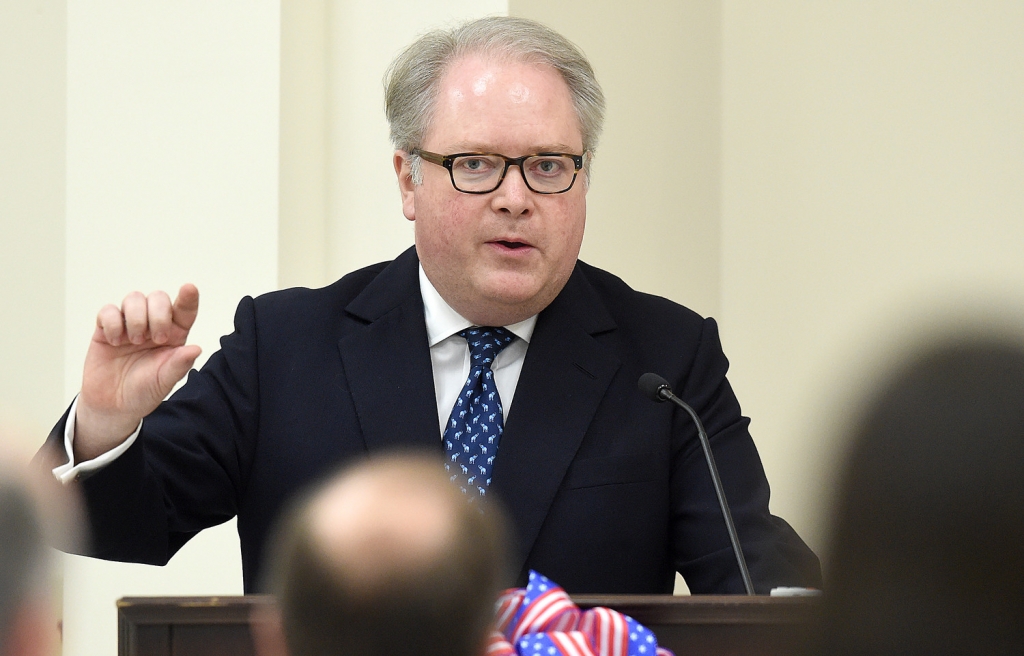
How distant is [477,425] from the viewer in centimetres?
196

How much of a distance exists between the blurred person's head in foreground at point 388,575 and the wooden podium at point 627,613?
52 cm

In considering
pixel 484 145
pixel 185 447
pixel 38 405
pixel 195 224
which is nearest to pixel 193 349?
pixel 185 447

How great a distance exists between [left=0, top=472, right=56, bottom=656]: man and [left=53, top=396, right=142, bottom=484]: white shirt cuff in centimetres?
113

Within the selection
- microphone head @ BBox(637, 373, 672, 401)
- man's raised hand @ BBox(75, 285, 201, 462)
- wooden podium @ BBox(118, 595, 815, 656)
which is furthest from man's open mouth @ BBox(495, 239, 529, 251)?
wooden podium @ BBox(118, 595, 815, 656)

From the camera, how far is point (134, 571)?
2.88 meters

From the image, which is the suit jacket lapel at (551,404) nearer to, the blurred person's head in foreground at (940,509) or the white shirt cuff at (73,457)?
the white shirt cuff at (73,457)

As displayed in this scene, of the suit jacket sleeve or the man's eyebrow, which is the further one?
the man's eyebrow

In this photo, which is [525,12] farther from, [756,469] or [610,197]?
[756,469]

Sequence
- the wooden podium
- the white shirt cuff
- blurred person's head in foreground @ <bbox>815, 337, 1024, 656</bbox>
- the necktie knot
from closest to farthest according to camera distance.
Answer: blurred person's head in foreground @ <bbox>815, 337, 1024, 656</bbox> → the wooden podium → the white shirt cuff → the necktie knot

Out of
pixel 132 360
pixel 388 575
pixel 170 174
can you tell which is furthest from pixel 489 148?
pixel 388 575

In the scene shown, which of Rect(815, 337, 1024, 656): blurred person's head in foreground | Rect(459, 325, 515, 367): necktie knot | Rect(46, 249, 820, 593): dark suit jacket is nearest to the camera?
Rect(815, 337, 1024, 656): blurred person's head in foreground

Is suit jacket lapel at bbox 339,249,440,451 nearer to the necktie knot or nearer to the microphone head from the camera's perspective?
the necktie knot

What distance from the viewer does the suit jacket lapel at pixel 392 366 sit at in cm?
195

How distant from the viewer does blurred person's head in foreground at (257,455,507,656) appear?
543 mm
